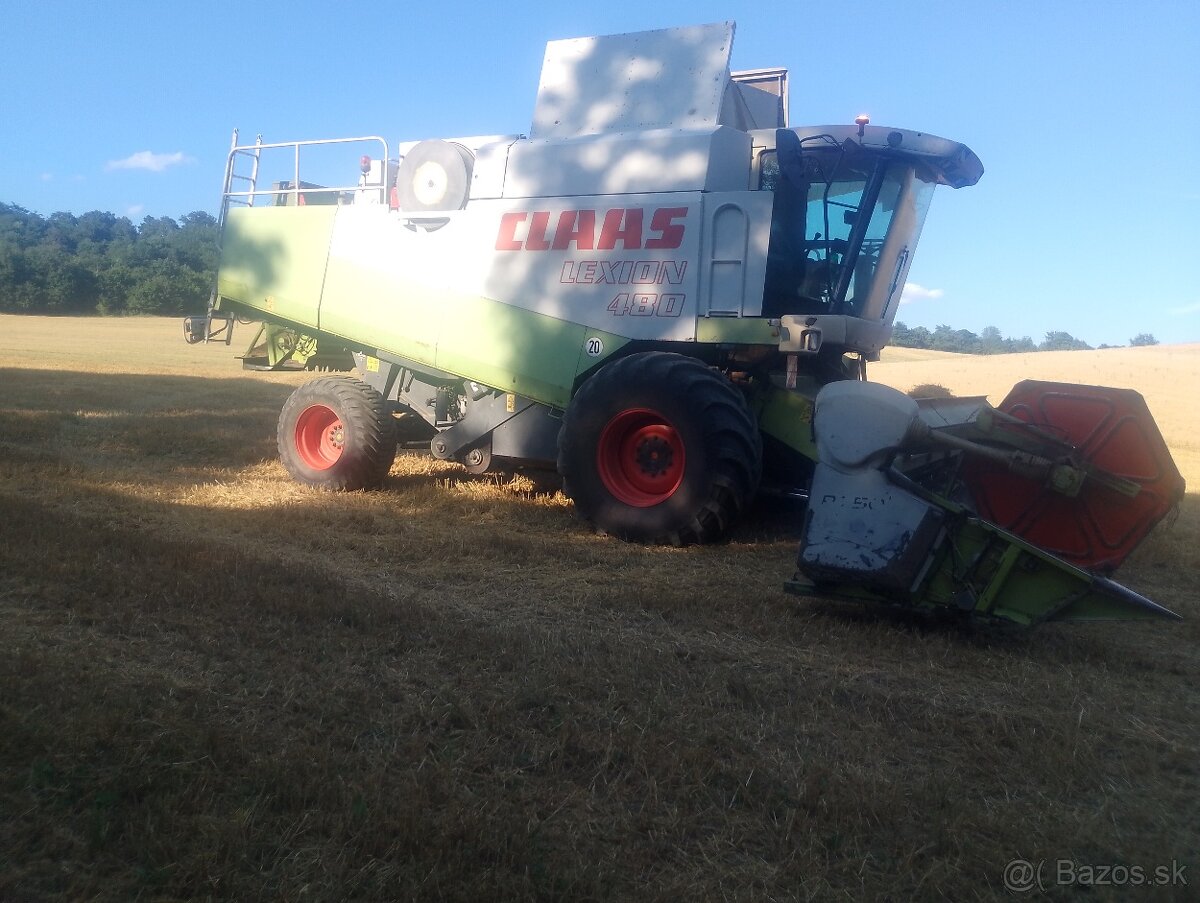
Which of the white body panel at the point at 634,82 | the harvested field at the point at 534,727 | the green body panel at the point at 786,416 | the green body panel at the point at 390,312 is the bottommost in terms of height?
the harvested field at the point at 534,727

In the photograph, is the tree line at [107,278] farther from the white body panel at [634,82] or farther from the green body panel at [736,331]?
the green body panel at [736,331]

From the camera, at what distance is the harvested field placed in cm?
258

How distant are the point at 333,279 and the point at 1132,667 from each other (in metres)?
6.57

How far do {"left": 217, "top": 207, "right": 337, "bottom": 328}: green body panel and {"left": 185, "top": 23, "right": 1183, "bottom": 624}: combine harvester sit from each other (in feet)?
0.09

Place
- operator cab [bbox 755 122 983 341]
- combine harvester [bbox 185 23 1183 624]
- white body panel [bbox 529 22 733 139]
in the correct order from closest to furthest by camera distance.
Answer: combine harvester [bbox 185 23 1183 624] → operator cab [bbox 755 122 983 341] → white body panel [bbox 529 22 733 139]

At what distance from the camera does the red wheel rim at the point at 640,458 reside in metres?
6.73

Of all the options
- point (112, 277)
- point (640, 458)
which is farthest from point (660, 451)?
point (112, 277)

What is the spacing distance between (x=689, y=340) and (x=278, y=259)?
4.11 m

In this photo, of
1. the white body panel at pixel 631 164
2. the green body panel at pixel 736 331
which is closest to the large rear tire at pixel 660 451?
the green body panel at pixel 736 331

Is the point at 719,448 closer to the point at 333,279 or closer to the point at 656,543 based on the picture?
the point at 656,543

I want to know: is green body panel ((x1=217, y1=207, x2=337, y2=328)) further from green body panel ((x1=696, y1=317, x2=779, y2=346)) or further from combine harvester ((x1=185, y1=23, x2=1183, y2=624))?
green body panel ((x1=696, y1=317, x2=779, y2=346))

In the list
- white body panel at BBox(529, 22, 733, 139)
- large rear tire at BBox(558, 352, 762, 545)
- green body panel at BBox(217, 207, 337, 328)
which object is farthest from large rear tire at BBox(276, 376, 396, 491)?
white body panel at BBox(529, 22, 733, 139)

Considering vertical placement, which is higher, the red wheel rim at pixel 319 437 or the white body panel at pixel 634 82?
the white body panel at pixel 634 82

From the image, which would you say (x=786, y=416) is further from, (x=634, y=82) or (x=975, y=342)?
(x=975, y=342)
